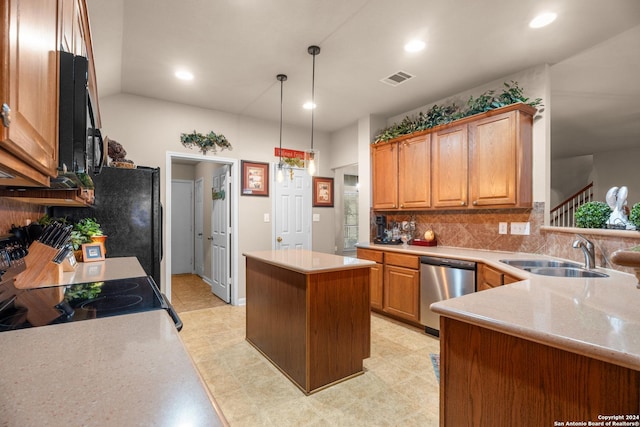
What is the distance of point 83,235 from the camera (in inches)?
94.5

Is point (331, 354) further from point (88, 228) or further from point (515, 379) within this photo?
point (88, 228)

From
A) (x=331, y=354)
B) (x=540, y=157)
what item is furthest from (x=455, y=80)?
(x=331, y=354)

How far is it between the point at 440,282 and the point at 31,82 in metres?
3.18

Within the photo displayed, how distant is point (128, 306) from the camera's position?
Answer: 120cm

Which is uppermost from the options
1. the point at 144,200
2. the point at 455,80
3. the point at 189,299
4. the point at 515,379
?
the point at 455,80

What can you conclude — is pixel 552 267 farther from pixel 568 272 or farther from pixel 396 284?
pixel 396 284

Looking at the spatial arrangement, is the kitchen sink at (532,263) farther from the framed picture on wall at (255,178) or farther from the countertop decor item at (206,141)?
the countertop decor item at (206,141)

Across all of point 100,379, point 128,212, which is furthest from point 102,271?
point 100,379

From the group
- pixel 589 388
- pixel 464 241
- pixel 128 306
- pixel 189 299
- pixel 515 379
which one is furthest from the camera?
pixel 189 299

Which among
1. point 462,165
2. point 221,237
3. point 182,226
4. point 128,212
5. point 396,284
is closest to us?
point 128,212

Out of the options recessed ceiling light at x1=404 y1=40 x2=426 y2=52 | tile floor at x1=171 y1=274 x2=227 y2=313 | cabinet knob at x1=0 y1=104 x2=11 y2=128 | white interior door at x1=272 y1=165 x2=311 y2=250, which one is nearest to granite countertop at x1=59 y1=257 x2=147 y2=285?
cabinet knob at x1=0 y1=104 x2=11 y2=128

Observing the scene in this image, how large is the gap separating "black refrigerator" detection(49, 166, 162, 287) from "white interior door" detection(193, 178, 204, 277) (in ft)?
10.1

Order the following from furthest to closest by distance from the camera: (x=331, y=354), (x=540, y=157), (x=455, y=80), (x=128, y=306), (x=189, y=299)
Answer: (x=189, y=299) < (x=455, y=80) < (x=540, y=157) < (x=331, y=354) < (x=128, y=306)

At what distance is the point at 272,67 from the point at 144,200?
1812 mm
